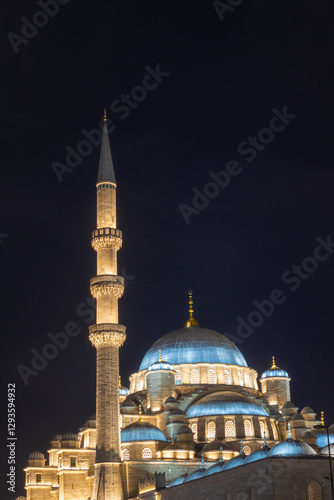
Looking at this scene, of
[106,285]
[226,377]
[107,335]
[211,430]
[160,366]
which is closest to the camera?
[107,335]

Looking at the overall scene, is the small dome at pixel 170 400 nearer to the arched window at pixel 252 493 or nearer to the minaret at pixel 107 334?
the minaret at pixel 107 334

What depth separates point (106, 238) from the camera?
39531 mm

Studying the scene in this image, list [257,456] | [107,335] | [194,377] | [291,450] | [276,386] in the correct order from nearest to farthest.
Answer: [291,450] < [257,456] < [107,335] < [194,377] < [276,386]

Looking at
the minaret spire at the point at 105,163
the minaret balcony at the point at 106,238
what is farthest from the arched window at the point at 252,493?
the minaret spire at the point at 105,163

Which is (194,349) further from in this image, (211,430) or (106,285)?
(106,285)

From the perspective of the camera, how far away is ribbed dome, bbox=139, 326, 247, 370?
47875 millimetres

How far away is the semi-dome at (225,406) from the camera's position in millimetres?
41844

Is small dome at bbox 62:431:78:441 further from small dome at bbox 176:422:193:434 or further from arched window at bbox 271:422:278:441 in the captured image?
arched window at bbox 271:422:278:441

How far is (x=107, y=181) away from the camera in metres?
40.7

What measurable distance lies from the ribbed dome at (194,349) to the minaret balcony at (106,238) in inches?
432

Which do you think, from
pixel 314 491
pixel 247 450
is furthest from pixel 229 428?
pixel 314 491

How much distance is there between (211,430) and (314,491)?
597 inches

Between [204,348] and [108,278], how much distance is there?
11.8 meters

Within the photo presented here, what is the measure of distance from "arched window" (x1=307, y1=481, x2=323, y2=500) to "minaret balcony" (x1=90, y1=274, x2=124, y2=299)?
50.1 feet
